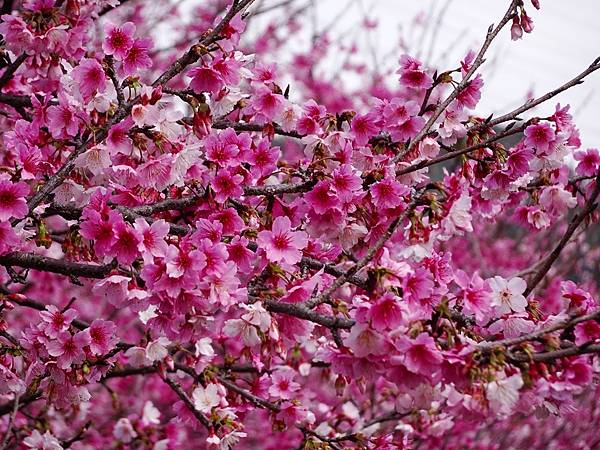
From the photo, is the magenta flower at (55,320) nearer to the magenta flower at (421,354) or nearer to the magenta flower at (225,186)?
the magenta flower at (225,186)

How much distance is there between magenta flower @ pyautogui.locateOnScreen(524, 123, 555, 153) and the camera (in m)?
2.31

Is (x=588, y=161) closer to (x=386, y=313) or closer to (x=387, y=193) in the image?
(x=387, y=193)

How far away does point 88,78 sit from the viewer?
7.00 ft

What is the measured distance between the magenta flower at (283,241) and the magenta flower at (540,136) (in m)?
1.01

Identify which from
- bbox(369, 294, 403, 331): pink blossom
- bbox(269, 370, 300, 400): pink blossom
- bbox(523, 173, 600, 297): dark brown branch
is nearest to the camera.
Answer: bbox(369, 294, 403, 331): pink blossom

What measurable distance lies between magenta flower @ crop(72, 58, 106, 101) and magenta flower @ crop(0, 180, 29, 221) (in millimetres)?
446

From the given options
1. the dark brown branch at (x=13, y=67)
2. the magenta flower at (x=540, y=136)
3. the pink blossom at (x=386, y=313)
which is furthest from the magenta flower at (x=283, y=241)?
the dark brown branch at (x=13, y=67)

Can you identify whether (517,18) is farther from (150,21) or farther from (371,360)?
(150,21)

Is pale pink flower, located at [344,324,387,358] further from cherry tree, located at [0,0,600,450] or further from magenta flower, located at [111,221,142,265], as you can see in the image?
magenta flower, located at [111,221,142,265]

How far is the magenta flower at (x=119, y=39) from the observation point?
7.13 ft

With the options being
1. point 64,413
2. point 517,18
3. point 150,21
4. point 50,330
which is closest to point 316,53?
point 150,21

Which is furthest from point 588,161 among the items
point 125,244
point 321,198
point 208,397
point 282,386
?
point 125,244

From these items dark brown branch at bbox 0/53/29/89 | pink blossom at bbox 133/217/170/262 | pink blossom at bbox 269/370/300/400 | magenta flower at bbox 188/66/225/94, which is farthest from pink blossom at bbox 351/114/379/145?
dark brown branch at bbox 0/53/29/89

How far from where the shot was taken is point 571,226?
2041mm
